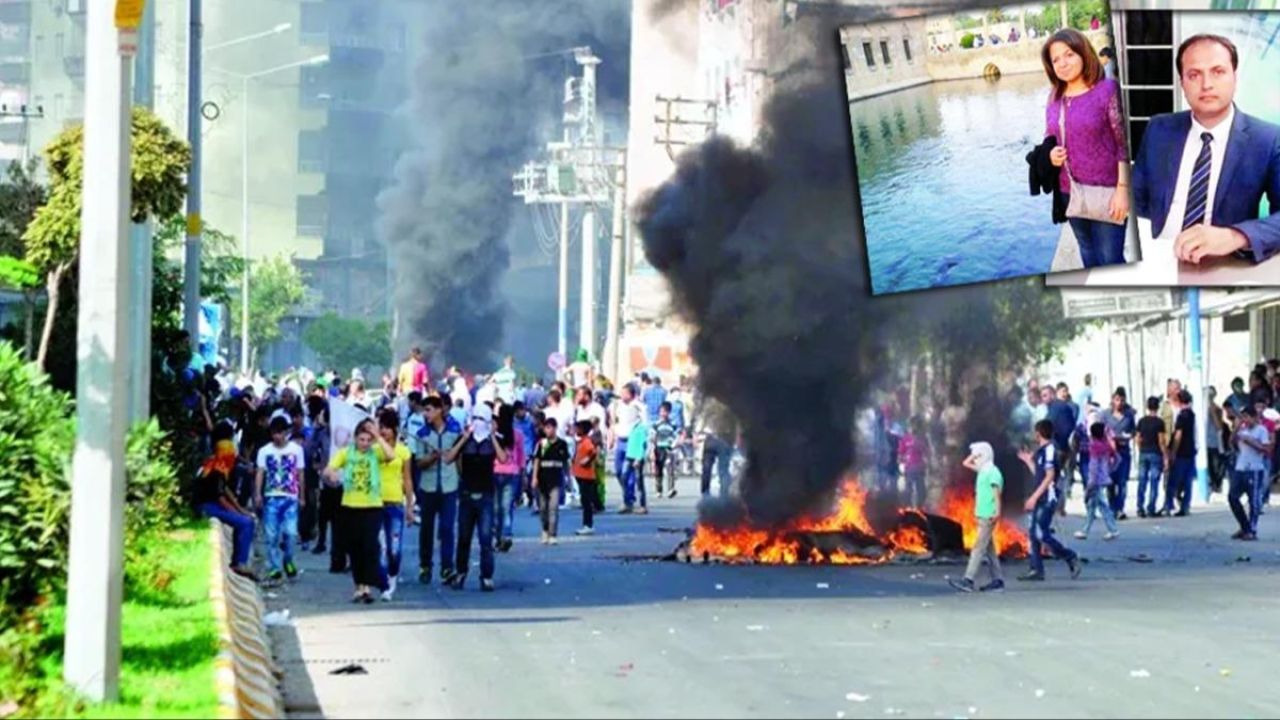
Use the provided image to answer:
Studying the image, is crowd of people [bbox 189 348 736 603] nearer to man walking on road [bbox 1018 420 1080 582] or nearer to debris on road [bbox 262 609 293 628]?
debris on road [bbox 262 609 293 628]

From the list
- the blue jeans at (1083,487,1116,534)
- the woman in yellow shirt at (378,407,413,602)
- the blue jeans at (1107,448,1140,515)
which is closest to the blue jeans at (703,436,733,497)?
the blue jeans at (1083,487,1116,534)

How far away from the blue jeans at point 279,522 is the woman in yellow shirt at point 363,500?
0.84 meters

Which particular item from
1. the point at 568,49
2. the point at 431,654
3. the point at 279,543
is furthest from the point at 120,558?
the point at 568,49

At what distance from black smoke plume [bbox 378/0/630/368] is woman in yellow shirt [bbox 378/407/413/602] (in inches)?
1934

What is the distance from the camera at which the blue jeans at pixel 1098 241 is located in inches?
900

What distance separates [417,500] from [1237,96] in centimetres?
895

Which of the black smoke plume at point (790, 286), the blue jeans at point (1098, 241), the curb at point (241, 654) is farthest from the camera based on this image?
the black smoke plume at point (790, 286)

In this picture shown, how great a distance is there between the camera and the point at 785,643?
49.2 feet

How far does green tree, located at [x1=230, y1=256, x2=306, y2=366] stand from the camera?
92438 mm

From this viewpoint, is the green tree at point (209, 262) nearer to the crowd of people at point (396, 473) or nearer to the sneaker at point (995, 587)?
the crowd of people at point (396, 473)

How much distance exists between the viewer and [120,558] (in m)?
10.5

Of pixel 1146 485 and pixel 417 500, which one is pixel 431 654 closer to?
pixel 417 500

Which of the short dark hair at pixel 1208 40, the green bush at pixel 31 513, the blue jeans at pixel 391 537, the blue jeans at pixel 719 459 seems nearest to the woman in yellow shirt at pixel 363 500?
the blue jeans at pixel 391 537

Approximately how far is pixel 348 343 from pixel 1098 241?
75.9 m
